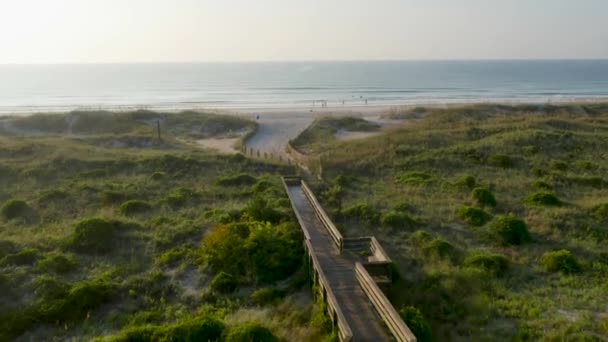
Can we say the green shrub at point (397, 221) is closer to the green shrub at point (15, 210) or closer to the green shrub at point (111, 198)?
the green shrub at point (111, 198)

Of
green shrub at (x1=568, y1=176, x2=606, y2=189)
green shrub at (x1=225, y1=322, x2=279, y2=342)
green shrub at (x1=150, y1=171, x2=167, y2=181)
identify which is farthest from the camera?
green shrub at (x1=150, y1=171, x2=167, y2=181)

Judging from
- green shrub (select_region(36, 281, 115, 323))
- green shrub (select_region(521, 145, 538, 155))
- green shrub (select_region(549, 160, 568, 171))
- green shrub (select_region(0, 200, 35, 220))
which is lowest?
green shrub (select_region(36, 281, 115, 323))

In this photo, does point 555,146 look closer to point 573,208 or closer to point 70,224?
point 573,208

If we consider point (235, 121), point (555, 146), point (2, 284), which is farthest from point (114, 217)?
point (235, 121)

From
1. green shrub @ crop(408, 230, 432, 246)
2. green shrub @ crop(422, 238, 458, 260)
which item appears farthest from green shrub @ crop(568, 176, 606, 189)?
green shrub @ crop(422, 238, 458, 260)

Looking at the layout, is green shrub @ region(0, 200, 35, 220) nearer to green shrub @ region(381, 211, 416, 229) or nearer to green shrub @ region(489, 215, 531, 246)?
green shrub @ region(381, 211, 416, 229)

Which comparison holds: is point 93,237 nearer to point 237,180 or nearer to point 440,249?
point 237,180

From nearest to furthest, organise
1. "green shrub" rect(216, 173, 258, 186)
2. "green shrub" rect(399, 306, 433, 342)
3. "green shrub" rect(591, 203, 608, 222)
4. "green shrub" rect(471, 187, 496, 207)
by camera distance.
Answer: "green shrub" rect(399, 306, 433, 342), "green shrub" rect(591, 203, 608, 222), "green shrub" rect(471, 187, 496, 207), "green shrub" rect(216, 173, 258, 186)

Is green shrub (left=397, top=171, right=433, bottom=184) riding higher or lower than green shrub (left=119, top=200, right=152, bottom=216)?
higher

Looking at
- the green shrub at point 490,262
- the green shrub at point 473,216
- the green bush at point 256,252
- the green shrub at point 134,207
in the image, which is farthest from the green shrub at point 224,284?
the green shrub at point 473,216
